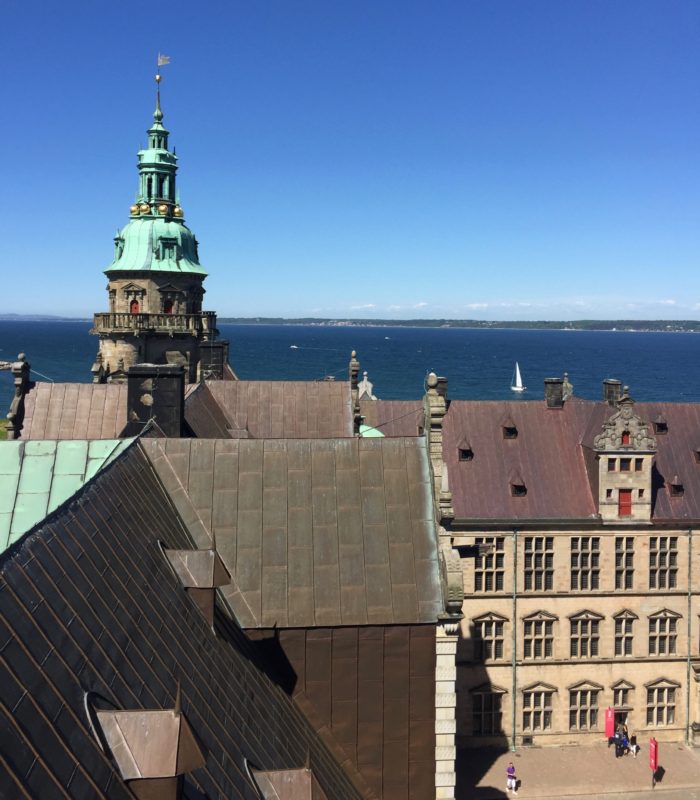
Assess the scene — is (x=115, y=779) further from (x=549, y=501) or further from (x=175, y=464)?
(x=549, y=501)

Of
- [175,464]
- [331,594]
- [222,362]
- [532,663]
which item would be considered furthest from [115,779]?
[222,362]

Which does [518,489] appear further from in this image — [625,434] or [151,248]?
[151,248]

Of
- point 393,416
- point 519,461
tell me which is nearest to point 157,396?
point 519,461

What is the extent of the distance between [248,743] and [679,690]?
1025 inches

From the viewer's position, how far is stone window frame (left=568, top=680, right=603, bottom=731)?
31.4 m

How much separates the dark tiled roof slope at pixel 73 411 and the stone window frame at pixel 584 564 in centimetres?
1800

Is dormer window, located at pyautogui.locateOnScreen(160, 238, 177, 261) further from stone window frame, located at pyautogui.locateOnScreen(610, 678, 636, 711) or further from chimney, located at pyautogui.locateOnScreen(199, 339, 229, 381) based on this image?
stone window frame, located at pyautogui.locateOnScreen(610, 678, 636, 711)

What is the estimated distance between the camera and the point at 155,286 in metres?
48.9

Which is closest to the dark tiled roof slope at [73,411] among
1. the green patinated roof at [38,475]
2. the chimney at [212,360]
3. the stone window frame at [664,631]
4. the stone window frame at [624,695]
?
the chimney at [212,360]

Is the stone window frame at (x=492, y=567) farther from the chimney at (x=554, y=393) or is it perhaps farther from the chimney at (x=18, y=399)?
the chimney at (x=18, y=399)

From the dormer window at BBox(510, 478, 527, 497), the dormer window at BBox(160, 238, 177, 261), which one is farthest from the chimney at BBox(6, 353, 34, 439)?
the dormer window at BBox(510, 478, 527, 497)

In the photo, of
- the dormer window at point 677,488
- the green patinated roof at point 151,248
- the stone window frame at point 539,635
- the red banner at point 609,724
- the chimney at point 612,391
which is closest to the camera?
the red banner at point 609,724

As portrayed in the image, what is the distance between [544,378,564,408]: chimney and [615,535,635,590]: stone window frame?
6158 mm

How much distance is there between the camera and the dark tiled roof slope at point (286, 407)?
36156mm
